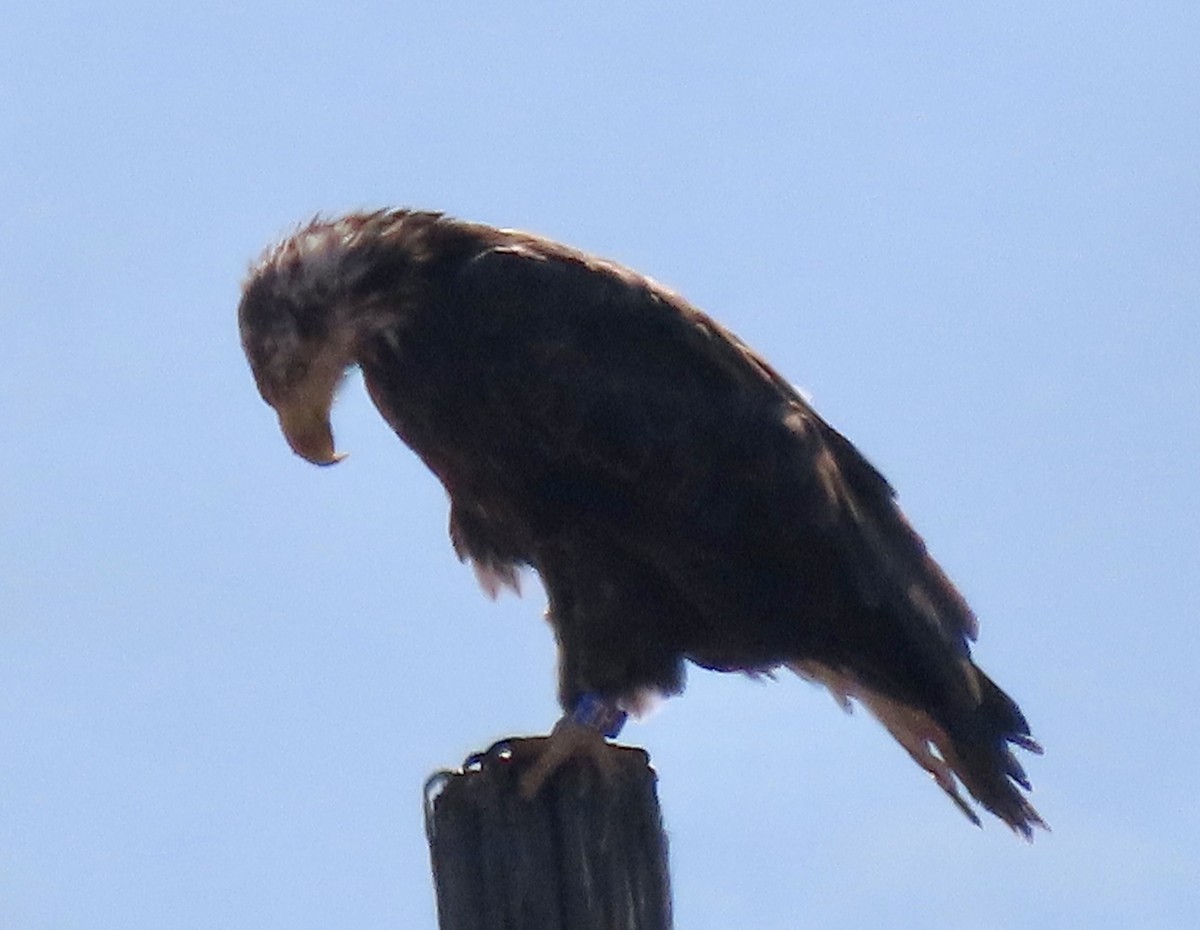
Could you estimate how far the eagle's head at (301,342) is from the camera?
5.29 meters

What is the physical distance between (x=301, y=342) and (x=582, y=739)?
1416 mm

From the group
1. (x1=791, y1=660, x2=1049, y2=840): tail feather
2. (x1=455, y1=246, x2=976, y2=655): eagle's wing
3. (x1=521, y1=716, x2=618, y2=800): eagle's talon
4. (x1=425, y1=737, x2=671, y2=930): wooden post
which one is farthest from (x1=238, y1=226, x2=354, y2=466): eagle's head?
(x1=425, y1=737, x2=671, y2=930): wooden post

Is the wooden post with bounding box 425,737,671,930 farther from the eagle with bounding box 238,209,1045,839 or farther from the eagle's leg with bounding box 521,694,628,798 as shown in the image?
the eagle with bounding box 238,209,1045,839

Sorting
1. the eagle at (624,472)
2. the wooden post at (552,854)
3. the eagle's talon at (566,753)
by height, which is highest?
the eagle at (624,472)

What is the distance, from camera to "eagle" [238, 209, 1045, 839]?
5.17 meters

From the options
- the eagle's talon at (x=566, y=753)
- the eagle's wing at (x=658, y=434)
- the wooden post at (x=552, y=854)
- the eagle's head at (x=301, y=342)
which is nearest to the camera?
the wooden post at (x=552, y=854)

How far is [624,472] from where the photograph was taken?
5.18 meters

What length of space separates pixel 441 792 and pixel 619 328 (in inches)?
74.0

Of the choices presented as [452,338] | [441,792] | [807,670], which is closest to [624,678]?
[807,670]

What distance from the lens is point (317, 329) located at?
5324 millimetres

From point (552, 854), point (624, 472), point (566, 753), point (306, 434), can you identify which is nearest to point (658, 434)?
point (624, 472)

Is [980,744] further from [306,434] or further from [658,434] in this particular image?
[306,434]

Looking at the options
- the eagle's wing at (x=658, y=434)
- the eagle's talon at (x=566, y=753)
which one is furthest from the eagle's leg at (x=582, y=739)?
the eagle's wing at (x=658, y=434)

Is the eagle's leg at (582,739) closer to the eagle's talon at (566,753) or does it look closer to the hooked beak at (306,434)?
the eagle's talon at (566,753)
